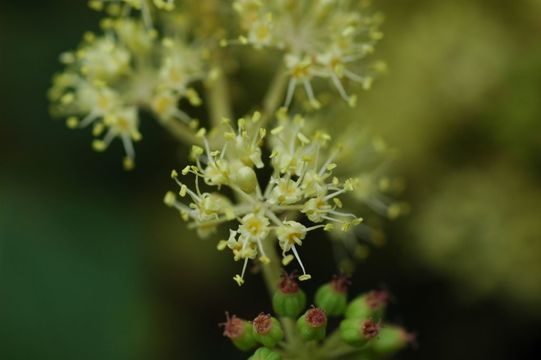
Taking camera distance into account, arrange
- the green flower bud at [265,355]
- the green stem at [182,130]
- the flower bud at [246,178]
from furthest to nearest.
Answer: the green stem at [182,130]
the flower bud at [246,178]
the green flower bud at [265,355]

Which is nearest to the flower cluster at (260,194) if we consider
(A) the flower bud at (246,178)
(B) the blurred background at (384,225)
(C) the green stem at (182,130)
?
(A) the flower bud at (246,178)

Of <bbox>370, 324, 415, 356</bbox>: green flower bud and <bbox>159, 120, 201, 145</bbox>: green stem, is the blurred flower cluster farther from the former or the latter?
<bbox>370, 324, 415, 356</bbox>: green flower bud

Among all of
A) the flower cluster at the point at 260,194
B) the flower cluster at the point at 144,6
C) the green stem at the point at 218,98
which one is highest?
the flower cluster at the point at 144,6

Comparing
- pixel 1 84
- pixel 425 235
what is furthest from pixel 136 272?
pixel 425 235

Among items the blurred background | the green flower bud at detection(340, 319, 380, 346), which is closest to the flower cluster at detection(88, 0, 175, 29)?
the blurred background

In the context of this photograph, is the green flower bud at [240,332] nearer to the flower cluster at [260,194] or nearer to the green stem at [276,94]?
the flower cluster at [260,194]

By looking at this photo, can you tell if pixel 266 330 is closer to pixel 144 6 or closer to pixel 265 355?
pixel 265 355
